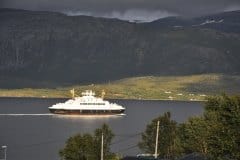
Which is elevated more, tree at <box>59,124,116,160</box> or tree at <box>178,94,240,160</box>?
tree at <box>178,94,240,160</box>

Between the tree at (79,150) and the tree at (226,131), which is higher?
the tree at (226,131)

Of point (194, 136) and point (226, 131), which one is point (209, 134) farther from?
point (194, 136)

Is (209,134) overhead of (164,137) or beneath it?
overhead

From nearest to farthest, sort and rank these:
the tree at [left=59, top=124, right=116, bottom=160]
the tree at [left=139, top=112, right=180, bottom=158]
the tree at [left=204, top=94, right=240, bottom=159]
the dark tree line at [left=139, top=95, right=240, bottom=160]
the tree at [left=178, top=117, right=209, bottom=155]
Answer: the tree at [left=204, top=94, right=240, bottom=159] < the dark tree line at [left=139, top=95, right=240, bottom=160] < the tree at [left=59, top=124, right=116, bottom=160] < the tree at [left=178, top=117, right=209, bottom=155] < the tree at [left=139, top=112, right=180, bottom=158]

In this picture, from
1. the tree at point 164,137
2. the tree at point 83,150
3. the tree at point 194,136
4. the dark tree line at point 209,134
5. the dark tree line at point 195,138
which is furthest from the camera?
the tree at point 164,137

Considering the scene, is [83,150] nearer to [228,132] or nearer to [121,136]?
[228,132]

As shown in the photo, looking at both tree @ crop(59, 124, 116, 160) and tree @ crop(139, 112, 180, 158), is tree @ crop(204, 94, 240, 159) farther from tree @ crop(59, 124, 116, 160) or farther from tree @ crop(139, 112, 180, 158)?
tree @ crop(139, 112, 180, 158)

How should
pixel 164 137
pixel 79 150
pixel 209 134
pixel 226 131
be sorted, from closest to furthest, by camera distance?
pixel 226 131 < pixel 209 134 < pixel 79 150 < pixel 164 137

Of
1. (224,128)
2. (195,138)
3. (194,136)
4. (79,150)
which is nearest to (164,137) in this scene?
(195,138)

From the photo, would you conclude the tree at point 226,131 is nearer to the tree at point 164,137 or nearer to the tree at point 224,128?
the tree at point 224,128

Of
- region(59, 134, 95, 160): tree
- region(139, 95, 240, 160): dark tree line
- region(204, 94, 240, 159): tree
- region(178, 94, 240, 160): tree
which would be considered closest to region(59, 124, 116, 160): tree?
region(59, 134, 95, 160): tree


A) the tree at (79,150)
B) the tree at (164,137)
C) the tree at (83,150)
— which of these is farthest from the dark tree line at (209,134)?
the tree at (79,150)

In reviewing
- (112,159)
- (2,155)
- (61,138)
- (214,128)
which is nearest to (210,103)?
(214,128)

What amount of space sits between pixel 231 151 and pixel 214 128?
3.40 meters
